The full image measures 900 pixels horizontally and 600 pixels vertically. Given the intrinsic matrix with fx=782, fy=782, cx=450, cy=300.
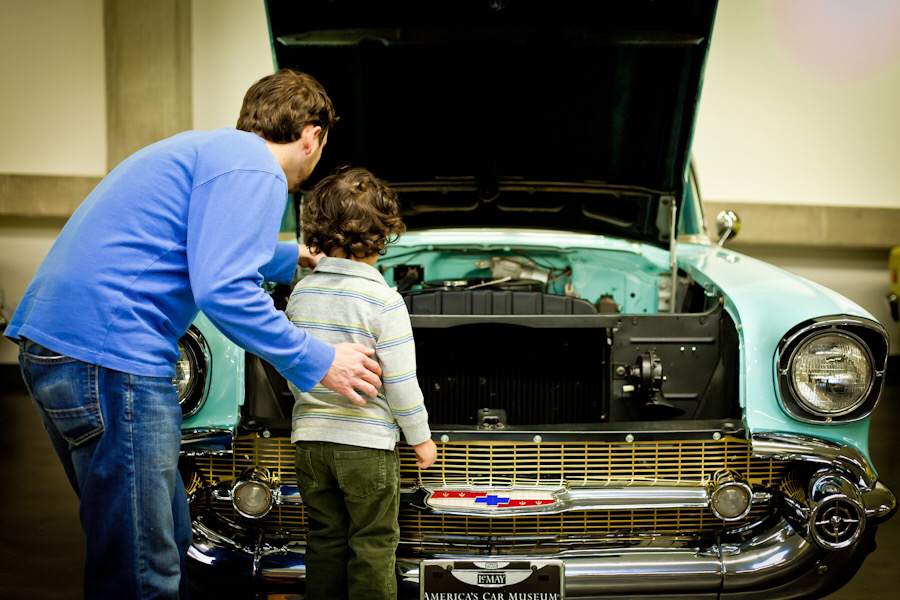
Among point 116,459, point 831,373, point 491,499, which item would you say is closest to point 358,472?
point 491,499

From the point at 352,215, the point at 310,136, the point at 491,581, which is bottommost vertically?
the point at 491,581

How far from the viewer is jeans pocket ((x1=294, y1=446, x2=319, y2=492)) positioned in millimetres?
1644

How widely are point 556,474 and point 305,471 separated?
0.60 m

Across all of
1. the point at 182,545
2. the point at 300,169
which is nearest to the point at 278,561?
the point at 182,545

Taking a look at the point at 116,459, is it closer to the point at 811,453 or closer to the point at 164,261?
the point at 164,261

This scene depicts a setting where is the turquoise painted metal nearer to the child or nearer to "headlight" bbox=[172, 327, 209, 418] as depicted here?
"headlight" bbox=[172, 327, 209, 418]

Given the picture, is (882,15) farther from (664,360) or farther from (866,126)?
(664,360)

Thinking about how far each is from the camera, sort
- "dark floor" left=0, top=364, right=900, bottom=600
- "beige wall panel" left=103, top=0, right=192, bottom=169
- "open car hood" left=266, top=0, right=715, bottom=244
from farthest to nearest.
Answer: "beige wall panel" left=103, top=0, right=192, bottom=169 → "dark floor" left=0, top=364, right=900, bottom=600 → "open car hood" left=266, top=0, right=715, bottom=244

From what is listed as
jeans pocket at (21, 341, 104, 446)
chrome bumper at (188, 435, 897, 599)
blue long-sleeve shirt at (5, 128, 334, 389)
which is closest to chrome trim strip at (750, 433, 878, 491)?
chrome bumper at (188, 435, 897, 599)

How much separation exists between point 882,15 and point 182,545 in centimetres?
693

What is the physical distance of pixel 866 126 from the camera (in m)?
6.50

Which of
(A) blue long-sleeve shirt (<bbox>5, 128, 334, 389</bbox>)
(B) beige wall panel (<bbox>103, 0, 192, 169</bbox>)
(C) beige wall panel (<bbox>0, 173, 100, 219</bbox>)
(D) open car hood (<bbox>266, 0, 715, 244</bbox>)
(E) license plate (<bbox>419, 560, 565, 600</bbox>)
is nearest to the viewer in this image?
(A) blue long-sleeve shirt (<bbox>5, 128, 334, 389</bbox>)

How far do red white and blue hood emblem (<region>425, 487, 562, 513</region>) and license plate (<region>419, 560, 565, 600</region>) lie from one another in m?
0.12

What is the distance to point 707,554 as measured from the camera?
5.83 feet
